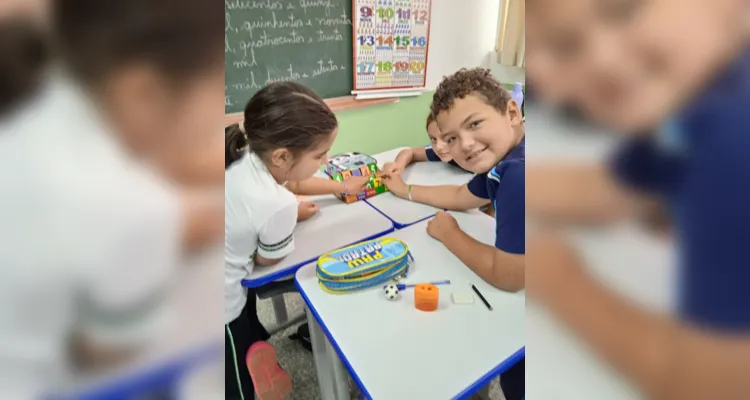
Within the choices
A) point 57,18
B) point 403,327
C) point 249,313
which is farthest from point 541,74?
point 249,313

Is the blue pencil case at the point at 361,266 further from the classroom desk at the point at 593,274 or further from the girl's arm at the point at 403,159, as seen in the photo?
the classroom desk at the point at 593,274

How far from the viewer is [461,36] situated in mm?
2367

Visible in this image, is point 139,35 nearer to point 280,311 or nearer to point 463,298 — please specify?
point 463,298

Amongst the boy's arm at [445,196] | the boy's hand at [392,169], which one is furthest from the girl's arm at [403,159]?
the boy's arm at [445,196]

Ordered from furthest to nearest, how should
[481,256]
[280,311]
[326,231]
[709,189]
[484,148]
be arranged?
1. [280,311]
2. [326,231]
3. [484,148]
4. [481,256]
5. [709,189]

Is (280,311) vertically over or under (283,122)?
under

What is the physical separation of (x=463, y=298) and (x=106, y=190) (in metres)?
0.75

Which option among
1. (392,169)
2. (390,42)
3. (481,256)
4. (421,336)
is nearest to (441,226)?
(481,256)

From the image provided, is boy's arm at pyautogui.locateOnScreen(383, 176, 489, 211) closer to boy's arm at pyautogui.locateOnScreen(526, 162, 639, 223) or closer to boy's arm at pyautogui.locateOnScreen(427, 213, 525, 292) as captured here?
boy's arm at pyautogui.locateOnScreen(427, 213, 525, 292)

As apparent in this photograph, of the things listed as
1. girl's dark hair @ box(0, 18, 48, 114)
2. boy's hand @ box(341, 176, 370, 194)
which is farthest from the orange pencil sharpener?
girl's dark hair @ box(0, 18, 48, 114)

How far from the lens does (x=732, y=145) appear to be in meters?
0.14

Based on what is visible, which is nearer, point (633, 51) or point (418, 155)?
point (633, 51)

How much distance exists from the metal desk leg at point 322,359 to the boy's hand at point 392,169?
58 cm

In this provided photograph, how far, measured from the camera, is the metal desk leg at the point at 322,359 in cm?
106
